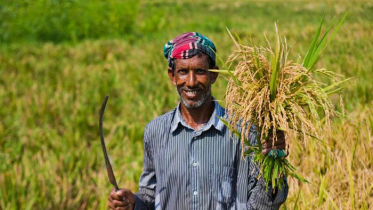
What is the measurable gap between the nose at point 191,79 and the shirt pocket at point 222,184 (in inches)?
13.5

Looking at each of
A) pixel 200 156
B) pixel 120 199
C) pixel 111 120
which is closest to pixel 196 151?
pixel 200 156

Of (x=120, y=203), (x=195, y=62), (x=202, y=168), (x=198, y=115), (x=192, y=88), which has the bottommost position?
(x=120, y=203)

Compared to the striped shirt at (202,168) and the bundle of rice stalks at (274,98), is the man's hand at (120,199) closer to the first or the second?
the striped shirt at (202,168)

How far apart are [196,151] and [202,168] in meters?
0.07

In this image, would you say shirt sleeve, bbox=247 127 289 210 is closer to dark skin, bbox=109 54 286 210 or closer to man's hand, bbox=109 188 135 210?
dark skin, bbox=109 54 286 210

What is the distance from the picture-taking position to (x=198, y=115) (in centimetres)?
201

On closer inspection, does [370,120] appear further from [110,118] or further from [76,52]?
[76,52]

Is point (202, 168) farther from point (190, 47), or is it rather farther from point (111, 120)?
point (111, 120)

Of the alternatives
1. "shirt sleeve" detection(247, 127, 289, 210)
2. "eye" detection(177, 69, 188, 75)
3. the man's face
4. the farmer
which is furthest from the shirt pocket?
"eye" detection(177, 69, 188, 75)

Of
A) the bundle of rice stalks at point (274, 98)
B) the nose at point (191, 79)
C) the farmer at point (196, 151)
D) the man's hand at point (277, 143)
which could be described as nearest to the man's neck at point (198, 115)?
the farmer at point (196, 151)

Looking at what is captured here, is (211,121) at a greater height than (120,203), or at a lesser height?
greater

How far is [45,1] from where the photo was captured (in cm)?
1277

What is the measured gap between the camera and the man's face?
6.27 feet

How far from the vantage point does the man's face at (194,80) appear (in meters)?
1.91
